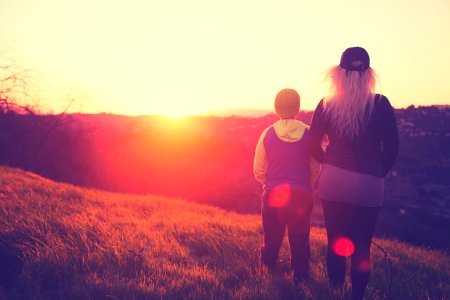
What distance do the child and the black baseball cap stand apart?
65 cm

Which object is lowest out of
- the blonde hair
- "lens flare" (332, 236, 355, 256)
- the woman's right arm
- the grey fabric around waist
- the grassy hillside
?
the grassy hillside

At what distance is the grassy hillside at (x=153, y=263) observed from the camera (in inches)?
121

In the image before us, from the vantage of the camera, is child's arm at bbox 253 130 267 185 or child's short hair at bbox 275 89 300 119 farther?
child's arm at bbox 253 130 267 185

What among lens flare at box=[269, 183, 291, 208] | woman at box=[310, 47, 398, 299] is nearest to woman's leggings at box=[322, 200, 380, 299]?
woman at box=[310, 47, 398, 299]

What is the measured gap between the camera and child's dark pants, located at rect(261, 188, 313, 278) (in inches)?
126

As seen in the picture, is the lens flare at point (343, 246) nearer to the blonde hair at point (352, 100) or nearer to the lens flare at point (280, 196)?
the lens flare at point (280, 196)

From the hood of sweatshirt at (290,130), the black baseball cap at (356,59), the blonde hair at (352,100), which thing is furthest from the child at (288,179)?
the black baseball cap at (356,59)

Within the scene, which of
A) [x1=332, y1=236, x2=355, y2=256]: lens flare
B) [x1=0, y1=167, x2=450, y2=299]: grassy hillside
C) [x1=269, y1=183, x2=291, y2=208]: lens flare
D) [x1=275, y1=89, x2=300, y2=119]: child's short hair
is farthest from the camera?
[x1=275, y1=89, x2=300, y2=119]: child's short hair

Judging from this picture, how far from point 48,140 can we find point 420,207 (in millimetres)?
22784

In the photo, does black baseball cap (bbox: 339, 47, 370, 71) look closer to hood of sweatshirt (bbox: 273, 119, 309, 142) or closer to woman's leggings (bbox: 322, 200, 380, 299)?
hood of sweatshirt (bbox: 273, 119, 309, 142)

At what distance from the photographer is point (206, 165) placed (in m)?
19.6

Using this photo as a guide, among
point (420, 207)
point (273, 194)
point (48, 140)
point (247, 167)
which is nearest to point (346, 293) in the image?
point (273, 194)

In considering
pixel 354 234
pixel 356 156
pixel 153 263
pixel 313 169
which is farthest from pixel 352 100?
pixel 153 263

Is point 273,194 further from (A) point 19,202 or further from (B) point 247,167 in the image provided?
(B) point 247,167
